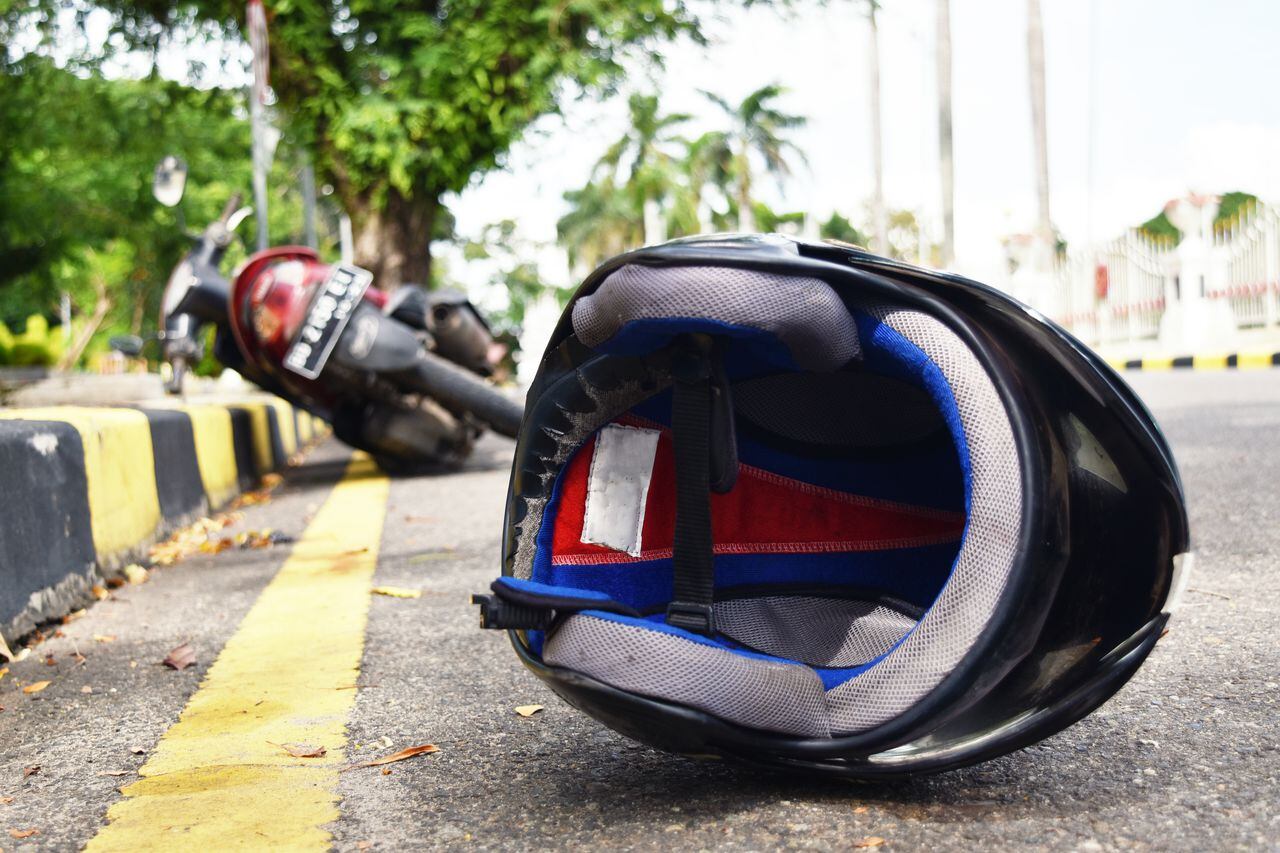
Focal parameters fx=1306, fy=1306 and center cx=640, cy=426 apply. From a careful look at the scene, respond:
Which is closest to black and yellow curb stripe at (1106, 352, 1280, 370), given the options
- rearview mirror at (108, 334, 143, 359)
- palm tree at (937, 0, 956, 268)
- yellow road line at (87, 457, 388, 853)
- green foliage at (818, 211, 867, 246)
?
palm tree at (937, 0, 956, 268)

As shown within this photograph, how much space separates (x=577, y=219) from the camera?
146 feet

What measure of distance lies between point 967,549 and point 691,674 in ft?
1.15

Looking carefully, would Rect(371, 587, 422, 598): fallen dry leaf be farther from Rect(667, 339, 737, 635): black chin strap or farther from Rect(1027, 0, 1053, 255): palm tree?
Rect(1027, 0, 1053, 255): palm tree

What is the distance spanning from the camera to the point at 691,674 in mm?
1527

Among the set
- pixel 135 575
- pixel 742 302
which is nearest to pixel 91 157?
pixel 135 575

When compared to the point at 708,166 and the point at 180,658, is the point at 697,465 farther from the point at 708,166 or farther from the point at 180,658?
the point at 708,166

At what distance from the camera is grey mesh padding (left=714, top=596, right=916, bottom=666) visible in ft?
6.61

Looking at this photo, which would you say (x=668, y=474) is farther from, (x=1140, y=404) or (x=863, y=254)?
(x=1140, y=404)

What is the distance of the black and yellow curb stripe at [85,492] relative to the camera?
286 centimetres

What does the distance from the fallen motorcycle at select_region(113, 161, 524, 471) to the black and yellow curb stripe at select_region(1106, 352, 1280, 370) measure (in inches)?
404

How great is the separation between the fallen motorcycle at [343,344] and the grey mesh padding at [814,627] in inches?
143

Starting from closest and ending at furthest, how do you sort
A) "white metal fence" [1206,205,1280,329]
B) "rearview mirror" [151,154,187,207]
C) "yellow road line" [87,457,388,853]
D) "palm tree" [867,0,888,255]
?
"yellow road line" [87,457,388,853], "rearview mirror" [151,154,187,207], "white metal fence" [1206,205,1280,329], "palm tree" [867,0,888,255]

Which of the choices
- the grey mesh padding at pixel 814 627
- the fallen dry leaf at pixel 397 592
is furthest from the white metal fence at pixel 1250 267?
the grey mesh padding at pixel 814 627

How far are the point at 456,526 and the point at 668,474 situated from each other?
107 inches
